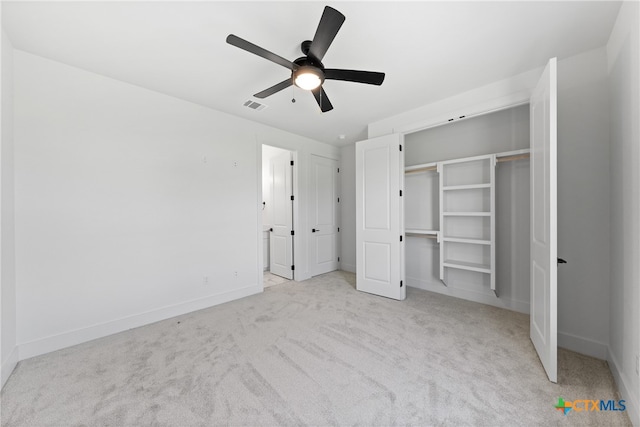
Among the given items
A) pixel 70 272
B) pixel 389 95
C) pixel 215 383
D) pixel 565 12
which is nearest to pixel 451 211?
pixel 389 95

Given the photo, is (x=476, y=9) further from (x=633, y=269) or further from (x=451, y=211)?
(x=451, y=211)

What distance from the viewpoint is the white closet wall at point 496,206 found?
3031mm

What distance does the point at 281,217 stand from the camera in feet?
15.7

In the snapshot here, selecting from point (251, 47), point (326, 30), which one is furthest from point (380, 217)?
point (251, 47)

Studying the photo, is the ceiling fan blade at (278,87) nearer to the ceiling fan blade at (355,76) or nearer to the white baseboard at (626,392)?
the ceiling fan blade at (355,76)

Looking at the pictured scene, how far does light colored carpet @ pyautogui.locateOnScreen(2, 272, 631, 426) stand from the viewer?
157 cm

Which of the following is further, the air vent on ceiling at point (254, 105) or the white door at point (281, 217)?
the white door at point (281, 217)

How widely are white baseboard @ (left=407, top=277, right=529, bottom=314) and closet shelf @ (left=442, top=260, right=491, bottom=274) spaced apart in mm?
396

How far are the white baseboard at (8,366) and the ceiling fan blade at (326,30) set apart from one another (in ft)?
10.6

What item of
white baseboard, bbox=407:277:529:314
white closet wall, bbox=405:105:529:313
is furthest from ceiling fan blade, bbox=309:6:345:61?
white baseboard, bbox=407:277:529:314

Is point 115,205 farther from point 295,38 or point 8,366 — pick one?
point 295,38

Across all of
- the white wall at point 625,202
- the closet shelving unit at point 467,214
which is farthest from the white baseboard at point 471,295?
the white wall at point 625,202

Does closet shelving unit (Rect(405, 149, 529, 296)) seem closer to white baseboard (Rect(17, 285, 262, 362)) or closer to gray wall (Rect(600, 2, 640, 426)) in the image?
gray wall (Rect(600, 2, 640, 426))

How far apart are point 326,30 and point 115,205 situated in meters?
2.73
